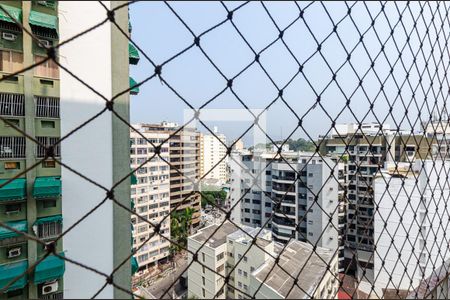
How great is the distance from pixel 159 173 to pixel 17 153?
2340 millimetres

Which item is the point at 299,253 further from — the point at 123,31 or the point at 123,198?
the point at 123,31

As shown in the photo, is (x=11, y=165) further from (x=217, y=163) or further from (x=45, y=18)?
(x=217, y=163)

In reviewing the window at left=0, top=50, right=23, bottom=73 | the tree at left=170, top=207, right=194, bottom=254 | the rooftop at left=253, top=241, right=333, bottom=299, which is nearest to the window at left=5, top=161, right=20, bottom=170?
the window at left=0, top=50, right=23, bottom=73

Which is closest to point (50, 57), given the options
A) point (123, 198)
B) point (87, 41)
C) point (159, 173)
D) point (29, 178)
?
point (87, 41)

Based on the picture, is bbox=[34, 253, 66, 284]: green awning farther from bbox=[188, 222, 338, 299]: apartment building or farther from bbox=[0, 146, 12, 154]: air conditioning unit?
bbox=[0, 146, 12, 154]: air conditioning unit

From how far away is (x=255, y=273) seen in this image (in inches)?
22.4

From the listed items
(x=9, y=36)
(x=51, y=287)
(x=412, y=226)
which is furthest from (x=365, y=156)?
(x=9, y=36)

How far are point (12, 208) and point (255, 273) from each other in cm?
311

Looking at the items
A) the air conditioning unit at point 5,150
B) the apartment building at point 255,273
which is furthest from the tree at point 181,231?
the air conditioning unit at point 5,150

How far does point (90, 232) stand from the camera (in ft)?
1.03

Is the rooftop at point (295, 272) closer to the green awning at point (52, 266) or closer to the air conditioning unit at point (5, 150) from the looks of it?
the green awning at point (52, 266)

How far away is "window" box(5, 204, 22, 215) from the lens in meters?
2.70

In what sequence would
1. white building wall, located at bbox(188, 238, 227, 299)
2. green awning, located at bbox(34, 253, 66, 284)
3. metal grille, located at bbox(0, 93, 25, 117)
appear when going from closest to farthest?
green awning, located at bbox(34, 253, 66, 284)
white building wall, located at bbox(188, 238, 227, 299)
metal grille, located at bbox(0, 93, 25, 117)

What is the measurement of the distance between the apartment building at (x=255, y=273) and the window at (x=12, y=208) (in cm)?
295
